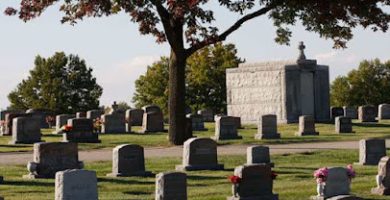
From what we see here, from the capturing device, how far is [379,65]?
98.2 meters

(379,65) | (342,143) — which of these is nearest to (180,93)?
(342,143)

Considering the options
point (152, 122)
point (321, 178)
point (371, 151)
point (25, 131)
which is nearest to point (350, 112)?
point (152, 122)

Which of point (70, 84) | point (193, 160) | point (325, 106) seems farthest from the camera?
point (70, 84)

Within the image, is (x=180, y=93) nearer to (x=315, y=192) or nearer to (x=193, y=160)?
(x=193, y=160)

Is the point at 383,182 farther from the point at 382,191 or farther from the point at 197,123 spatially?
the point at 197,123

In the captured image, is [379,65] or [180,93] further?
[379,65]

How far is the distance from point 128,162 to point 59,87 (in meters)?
60.9

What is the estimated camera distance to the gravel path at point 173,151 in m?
26.3

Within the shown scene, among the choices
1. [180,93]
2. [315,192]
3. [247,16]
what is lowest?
[315,192]

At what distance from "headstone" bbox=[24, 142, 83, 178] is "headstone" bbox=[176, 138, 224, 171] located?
2.87 meters

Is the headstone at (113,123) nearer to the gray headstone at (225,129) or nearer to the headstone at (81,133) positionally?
the headstone at (81,133)

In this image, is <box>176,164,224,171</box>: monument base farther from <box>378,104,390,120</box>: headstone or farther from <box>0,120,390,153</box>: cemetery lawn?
<box>378,104,390,120</box>: headstone

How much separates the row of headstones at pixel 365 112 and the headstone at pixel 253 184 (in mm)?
35388

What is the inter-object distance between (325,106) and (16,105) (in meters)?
40.8
